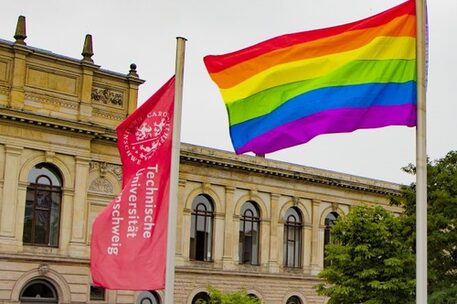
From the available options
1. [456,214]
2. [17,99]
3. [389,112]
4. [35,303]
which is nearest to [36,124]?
[17,99]

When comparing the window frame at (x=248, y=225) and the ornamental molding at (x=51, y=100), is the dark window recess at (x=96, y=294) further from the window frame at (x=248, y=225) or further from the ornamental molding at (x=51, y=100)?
the window frame at (x=248, y=225)

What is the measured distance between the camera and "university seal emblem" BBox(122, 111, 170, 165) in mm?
14469

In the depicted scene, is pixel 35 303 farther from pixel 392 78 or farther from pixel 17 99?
pixel 392 78

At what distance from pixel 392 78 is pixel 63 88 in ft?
105

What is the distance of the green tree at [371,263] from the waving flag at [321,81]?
25732 millimetres

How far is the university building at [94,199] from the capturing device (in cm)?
4038

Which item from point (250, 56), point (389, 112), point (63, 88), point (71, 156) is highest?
point (63, 88)

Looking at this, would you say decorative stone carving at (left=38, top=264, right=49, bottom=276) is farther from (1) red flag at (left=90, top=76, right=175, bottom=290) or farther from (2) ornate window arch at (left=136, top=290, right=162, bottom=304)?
(1) red flag at (left=90, top=76, right=175, bottom=290)

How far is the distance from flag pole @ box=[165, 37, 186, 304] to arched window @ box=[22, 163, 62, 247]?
27.8 metres

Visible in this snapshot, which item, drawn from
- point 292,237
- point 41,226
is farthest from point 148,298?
point 292,237

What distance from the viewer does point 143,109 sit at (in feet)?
48.1

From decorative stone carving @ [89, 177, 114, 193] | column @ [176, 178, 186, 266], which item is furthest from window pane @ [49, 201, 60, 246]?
column @ [176, 178, 186, 266]

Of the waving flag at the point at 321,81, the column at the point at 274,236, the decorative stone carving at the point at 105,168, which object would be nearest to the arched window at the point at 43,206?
the decorative stone carving at the point at 105,168

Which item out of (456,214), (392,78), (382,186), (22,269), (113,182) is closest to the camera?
(392,78)
